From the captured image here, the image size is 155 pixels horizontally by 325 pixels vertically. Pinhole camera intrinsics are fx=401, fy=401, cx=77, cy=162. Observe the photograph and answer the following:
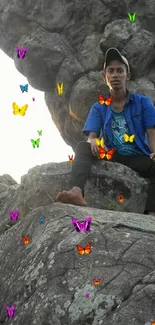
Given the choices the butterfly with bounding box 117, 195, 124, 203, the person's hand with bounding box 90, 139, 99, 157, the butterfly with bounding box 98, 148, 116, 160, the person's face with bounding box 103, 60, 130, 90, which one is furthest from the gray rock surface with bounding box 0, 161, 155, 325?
the person's face with bounding box 103, 60, 130, 90

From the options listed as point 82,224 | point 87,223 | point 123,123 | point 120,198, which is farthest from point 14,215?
point 87,223

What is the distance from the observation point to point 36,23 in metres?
28.7

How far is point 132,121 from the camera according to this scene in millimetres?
9852

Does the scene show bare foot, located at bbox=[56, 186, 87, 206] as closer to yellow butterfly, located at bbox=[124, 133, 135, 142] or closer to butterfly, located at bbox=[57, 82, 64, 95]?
yellow butterfly, located at bbox=[124, 133, 135, 142]

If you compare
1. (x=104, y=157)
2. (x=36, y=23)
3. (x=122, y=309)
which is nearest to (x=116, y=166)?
(x=104, y=157)

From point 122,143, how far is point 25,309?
17.5 feet

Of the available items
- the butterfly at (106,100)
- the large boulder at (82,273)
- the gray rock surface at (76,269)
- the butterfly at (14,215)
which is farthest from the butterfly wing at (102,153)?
the butterfly at (14,215)

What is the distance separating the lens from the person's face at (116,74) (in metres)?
9.59

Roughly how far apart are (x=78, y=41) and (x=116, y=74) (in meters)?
19.9

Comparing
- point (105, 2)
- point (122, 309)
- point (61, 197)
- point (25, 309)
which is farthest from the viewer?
point (105, 2)

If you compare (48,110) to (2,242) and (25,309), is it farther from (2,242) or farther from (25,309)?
(25,309)

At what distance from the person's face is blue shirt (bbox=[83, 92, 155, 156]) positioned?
0.49m

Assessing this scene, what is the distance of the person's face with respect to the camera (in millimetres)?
9594

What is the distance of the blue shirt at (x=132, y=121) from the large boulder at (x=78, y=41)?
16.5 m
